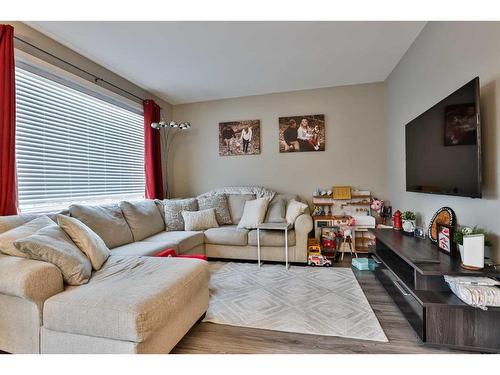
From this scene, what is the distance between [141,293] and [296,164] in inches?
120

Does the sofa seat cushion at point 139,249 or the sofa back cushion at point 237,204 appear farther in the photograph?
the sofa back cushion at point 237,204

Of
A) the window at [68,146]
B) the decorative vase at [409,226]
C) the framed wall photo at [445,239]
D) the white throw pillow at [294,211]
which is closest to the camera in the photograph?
the framed wall photo at [445,239]

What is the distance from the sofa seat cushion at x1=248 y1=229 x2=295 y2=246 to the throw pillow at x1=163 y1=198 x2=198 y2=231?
989mm

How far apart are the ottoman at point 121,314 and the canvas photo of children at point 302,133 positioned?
111 inches

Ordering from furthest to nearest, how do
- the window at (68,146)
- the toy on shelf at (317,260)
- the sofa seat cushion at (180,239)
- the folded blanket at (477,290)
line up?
the toy on shelf at (317,260)
the sofa seat cushion at (180,239)
the window at (68,146)
the folded blanket at (477,290)

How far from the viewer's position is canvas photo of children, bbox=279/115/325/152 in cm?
375

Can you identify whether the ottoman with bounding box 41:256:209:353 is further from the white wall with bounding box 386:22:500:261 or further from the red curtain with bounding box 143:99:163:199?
the red curtain with bounding box 143:99:163:199

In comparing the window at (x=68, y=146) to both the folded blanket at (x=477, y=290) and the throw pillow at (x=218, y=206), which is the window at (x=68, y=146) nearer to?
the throw pillow at (x=218, y=206)

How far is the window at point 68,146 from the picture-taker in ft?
7.07

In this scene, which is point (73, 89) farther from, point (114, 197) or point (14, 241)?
point (14, 241)

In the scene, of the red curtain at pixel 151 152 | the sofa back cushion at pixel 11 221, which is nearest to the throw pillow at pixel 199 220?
the red curtain at pixel 151 152

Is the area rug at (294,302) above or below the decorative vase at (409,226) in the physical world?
below

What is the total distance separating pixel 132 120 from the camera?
11.5 ft
